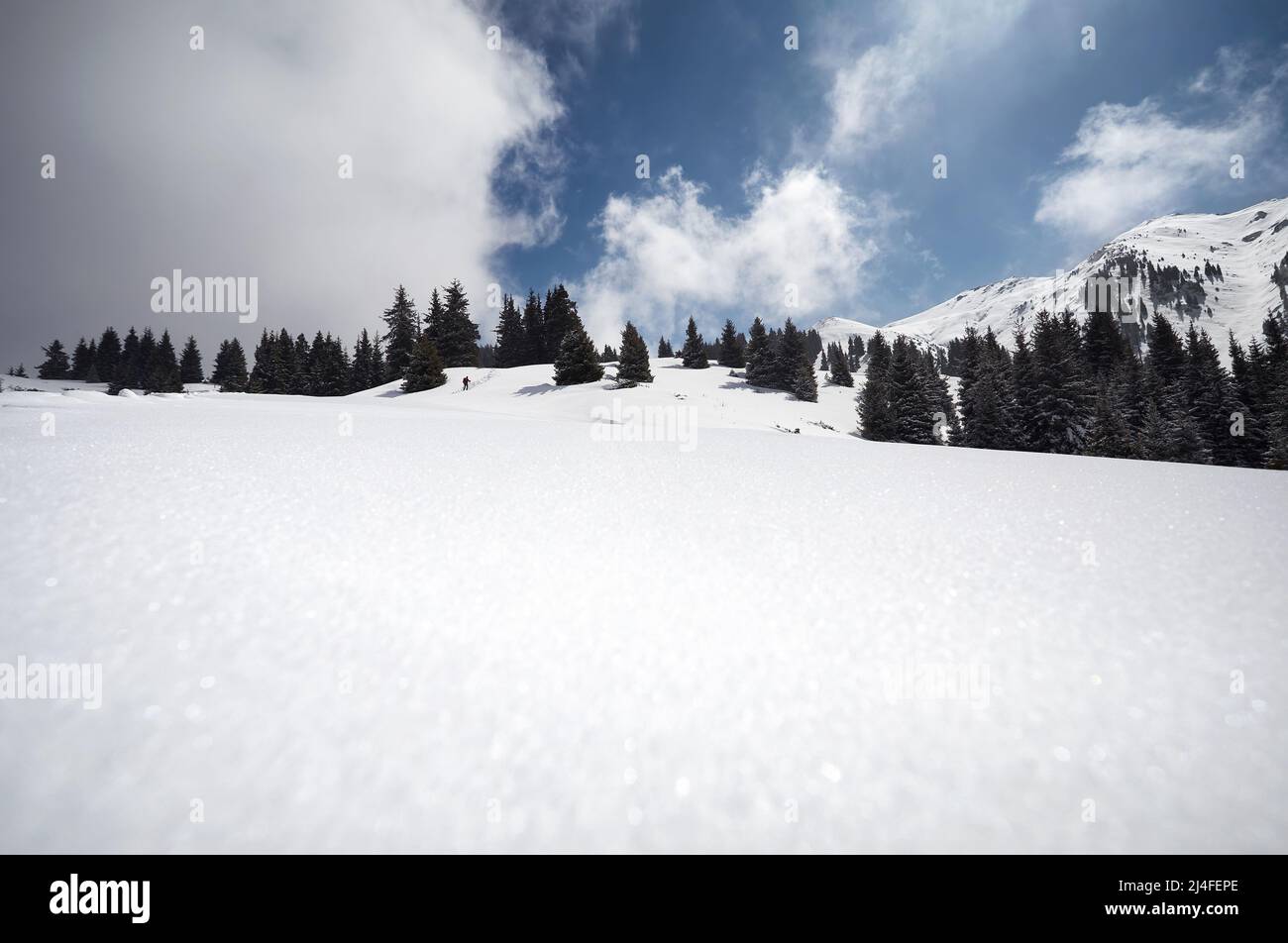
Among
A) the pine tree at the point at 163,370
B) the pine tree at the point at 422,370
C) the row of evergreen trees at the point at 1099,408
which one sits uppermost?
the pine tree at the point at 163,370

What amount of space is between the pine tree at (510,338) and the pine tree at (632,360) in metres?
24.6

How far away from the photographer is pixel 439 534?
5.02m

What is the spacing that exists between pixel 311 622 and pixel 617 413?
20.2 m

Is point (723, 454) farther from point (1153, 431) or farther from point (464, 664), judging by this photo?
point (1153, 431)

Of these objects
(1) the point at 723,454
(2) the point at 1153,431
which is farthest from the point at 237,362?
(2) the point at 1153,431

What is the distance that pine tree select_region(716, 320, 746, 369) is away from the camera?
61.8m

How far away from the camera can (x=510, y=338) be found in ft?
193

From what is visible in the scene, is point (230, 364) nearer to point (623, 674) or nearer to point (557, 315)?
point (557, 315)

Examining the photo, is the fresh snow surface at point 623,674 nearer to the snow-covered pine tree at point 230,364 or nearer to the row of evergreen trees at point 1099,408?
the row of evergreen trees at point 1099,408

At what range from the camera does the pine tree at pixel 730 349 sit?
61812mm

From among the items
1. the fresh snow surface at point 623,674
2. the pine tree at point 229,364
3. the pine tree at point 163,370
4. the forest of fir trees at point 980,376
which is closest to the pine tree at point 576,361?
the forest of fir trees at point 980,376

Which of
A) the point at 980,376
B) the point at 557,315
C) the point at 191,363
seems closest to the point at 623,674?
the point at 980,376

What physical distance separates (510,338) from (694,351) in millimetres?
23626

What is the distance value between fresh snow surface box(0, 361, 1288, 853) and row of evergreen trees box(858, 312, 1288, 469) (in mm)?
33004
